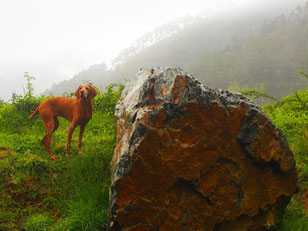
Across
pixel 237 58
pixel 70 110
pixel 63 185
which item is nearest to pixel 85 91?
pixel 70 110

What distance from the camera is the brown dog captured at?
14.9 ft

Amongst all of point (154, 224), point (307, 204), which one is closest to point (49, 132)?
point (154, 224)

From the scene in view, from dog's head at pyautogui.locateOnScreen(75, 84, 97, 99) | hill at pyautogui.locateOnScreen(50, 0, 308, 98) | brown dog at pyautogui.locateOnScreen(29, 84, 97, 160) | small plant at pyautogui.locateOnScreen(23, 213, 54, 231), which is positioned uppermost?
dog's head at pyautogui.locateOnScreen(75, 84, 97, 99)

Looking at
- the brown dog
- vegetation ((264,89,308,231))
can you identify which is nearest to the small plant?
the brown dog

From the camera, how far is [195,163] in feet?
9.30

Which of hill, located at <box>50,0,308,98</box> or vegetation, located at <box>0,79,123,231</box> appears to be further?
hill, located at <box>50,0,308,98</box>

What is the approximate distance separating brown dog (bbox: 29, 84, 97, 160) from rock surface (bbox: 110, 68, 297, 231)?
5.26 ft

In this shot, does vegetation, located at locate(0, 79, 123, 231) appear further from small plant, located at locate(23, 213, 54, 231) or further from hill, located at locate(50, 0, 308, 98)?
hill, located at locate(50, 0, 308, 98)

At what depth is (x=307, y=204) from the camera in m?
3.87

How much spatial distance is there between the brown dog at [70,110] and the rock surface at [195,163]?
1.60 metres

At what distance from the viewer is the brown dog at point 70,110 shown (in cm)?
455

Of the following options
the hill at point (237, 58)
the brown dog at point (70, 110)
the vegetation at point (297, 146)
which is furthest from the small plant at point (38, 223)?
the hill at point (237, 58)

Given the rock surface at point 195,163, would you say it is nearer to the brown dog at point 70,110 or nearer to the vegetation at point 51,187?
the vegetation at point 51,187

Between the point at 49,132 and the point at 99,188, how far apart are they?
6.30ft
